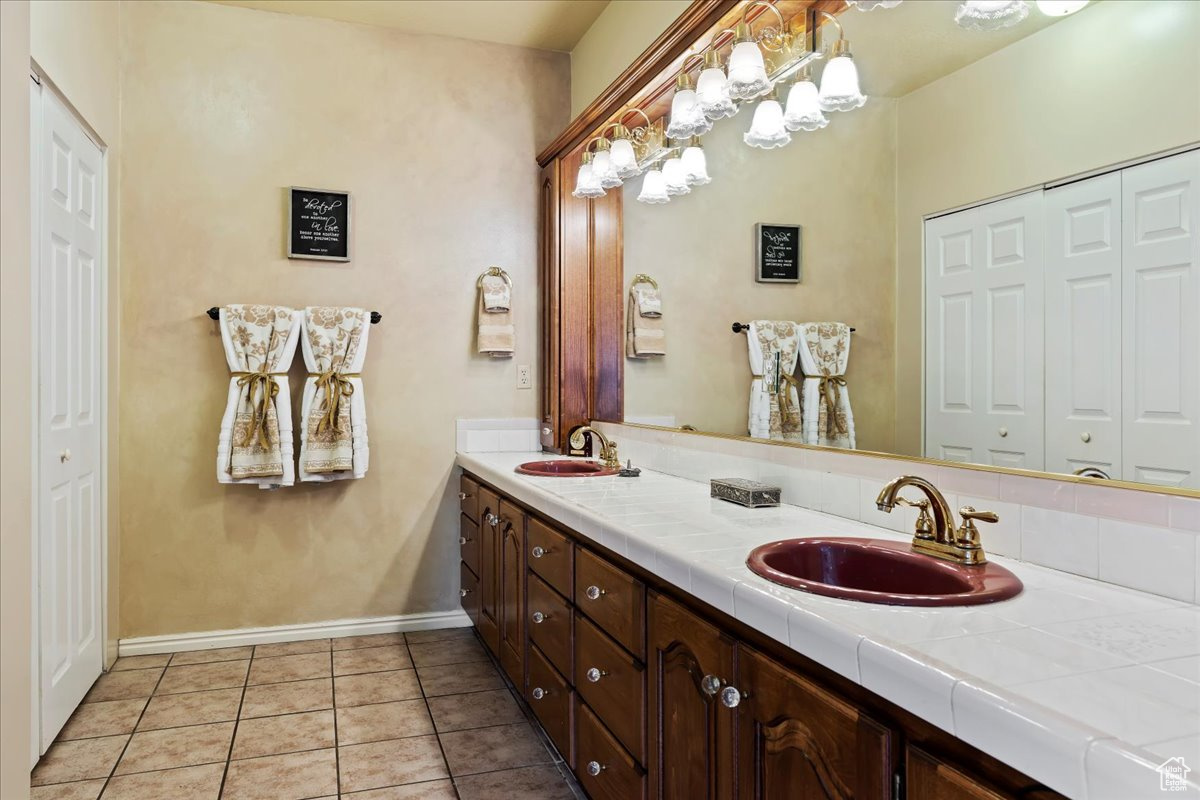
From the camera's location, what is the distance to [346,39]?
135 inches

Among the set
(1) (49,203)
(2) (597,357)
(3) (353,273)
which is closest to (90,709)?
(1) (49,203)

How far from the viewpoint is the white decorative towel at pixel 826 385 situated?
1.85 m

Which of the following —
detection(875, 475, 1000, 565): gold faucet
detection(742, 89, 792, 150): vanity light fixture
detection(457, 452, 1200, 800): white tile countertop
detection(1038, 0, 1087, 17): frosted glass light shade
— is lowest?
detection(457, 452, 1200, 800): white tile countertop

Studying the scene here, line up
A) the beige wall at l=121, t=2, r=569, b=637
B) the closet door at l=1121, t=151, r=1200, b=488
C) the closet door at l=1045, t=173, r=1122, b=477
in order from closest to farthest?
the closet door at l=1121, t=151, r=1200, b=488 → the closet door at l=1045, t=173, r=1122, b=477 → the beige wall at l=121, t=2, r=569, b=637

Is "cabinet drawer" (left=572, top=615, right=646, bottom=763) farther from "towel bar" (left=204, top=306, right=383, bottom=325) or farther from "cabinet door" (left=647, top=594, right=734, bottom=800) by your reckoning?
"towel bar" (left=204, top=306, right=383, bottom=325)

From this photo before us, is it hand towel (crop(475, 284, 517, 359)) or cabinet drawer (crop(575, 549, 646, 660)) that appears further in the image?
hand towel (crop(475, 284, 517, 359))

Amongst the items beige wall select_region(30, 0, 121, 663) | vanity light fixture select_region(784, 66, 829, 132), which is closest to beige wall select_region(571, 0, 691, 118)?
vanity light fixture select_region(784, 66, 829, 132)

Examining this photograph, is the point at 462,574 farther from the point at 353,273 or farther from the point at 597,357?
the point at 353,273

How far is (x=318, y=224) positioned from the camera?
3.37 m

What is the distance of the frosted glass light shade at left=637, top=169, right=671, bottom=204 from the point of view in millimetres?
2812

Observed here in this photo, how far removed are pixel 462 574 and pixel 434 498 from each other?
1.25 ft

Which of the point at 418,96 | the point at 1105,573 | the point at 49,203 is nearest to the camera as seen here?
the point at 1105,573

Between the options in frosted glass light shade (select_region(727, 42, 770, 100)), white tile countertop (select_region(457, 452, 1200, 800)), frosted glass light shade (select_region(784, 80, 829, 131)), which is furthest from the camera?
frosted glass light shade (select_region(727, 42, 770, 100))

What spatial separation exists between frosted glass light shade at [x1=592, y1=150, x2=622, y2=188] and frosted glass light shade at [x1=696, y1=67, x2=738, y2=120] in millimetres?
730
